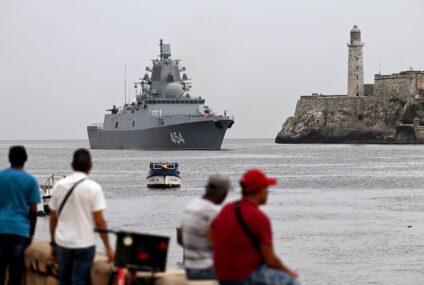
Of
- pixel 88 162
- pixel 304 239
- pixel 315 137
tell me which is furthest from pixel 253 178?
pixel 315 137

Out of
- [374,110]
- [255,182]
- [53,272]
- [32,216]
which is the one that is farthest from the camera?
[374,110]

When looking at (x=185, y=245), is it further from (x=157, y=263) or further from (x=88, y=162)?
(x=88, y=162)

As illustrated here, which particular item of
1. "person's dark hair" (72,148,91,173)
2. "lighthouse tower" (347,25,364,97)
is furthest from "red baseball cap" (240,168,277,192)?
"lighthouse tower" (347,25,364,97)

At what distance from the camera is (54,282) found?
30.1ft

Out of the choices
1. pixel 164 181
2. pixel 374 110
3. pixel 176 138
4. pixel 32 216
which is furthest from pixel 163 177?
pixel 374 110

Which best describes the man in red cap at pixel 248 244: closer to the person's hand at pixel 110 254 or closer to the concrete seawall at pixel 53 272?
the concrete seawall at pixel 53 272

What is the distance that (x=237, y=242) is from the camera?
23.0ft

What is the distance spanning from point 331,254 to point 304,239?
3.55 metres

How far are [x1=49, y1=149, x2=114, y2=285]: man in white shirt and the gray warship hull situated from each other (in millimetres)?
88636

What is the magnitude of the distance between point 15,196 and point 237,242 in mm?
2572

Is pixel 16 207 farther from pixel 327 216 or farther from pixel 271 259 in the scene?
pixel 327 216

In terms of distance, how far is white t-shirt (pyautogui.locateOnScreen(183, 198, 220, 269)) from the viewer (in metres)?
7.82

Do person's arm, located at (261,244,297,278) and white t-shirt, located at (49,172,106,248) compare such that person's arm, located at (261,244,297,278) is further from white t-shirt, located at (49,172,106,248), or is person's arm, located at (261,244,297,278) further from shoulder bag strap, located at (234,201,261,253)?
white t-shirt, located at (49,172,106,248)

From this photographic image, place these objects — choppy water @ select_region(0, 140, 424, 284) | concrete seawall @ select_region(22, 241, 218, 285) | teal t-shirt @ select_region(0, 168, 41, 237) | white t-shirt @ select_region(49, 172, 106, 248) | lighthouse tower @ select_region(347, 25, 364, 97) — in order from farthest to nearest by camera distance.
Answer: lighthouse tower @ select_region(347, 25, 364, 97), choppy water @ select_region(0, 140, 424, 284), teal t-shirt @ select_region(0, 168, 41, 237), white t-shirt @ select_region(49, 172, 106, 248), concrete seawall @ select_region(22, 241, 218, 285)
